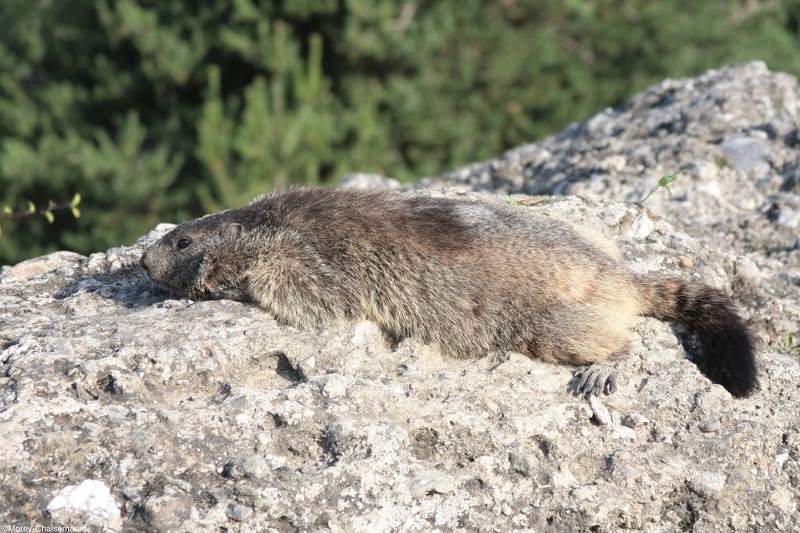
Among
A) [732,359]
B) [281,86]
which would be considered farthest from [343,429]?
[281,86]

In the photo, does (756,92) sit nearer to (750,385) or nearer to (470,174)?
(470,174)

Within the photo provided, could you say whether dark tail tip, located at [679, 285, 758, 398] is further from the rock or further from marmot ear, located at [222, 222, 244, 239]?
the rock

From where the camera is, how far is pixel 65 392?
350 cm

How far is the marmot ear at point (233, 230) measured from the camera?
4652 mm

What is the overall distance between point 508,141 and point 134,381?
1112 cm

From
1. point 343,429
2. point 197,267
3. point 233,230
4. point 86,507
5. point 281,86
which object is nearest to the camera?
point 86,507

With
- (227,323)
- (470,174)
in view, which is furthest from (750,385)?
(470,174)

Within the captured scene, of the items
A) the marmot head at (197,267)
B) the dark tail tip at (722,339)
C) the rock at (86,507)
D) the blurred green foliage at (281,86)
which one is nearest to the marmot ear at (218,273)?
the marmot head at (197,267)

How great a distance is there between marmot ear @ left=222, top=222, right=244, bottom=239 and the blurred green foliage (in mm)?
6399

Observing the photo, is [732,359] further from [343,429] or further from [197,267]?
[197,267]

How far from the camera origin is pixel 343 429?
3.51 metres

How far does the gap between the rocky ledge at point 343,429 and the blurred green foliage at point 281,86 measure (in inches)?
282

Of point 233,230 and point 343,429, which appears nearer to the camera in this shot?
point 343,429

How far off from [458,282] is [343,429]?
3.27ft
